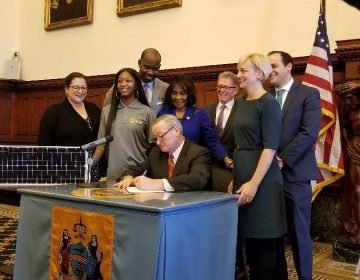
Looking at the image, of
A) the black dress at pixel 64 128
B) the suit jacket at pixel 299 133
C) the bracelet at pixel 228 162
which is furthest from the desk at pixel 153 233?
the black dress at pixel 64 128

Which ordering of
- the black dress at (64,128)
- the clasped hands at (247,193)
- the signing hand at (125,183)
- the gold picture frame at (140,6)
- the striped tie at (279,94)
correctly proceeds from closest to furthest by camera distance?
the clasped hands at (247,193)
the signing hand at (125,183)
the striped tie at (279,94)
the black dress at (64,128)
the gold picture frame at (140,6)

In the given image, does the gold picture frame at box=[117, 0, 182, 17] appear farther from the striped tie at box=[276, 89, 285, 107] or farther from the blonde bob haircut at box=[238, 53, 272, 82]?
the blonde bob haircut at box=[238, 53, 272, 82]

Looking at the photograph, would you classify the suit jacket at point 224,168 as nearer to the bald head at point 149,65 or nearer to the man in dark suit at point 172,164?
the man in dark suit at point 172,164

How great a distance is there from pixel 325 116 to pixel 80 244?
316cm

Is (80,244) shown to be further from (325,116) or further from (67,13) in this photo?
(67,13)

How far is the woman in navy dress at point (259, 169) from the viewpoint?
Result: 287 cm

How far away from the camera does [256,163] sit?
2953 millimetres

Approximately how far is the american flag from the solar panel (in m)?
2.62

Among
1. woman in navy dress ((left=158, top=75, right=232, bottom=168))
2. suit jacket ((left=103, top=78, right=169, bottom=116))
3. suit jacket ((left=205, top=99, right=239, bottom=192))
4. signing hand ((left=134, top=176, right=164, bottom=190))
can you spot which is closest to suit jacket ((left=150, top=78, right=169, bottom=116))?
suit jacket ((left=103, top=78, right=169, bottom=116))

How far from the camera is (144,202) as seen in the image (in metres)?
2.45

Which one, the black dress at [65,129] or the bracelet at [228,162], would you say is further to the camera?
the black dress at [65,129]

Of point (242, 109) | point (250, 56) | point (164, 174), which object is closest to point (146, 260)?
point (164, 174)

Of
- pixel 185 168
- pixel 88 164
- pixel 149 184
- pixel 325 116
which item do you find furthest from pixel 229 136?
pixel 325 116

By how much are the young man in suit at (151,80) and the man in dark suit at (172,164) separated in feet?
2.65
